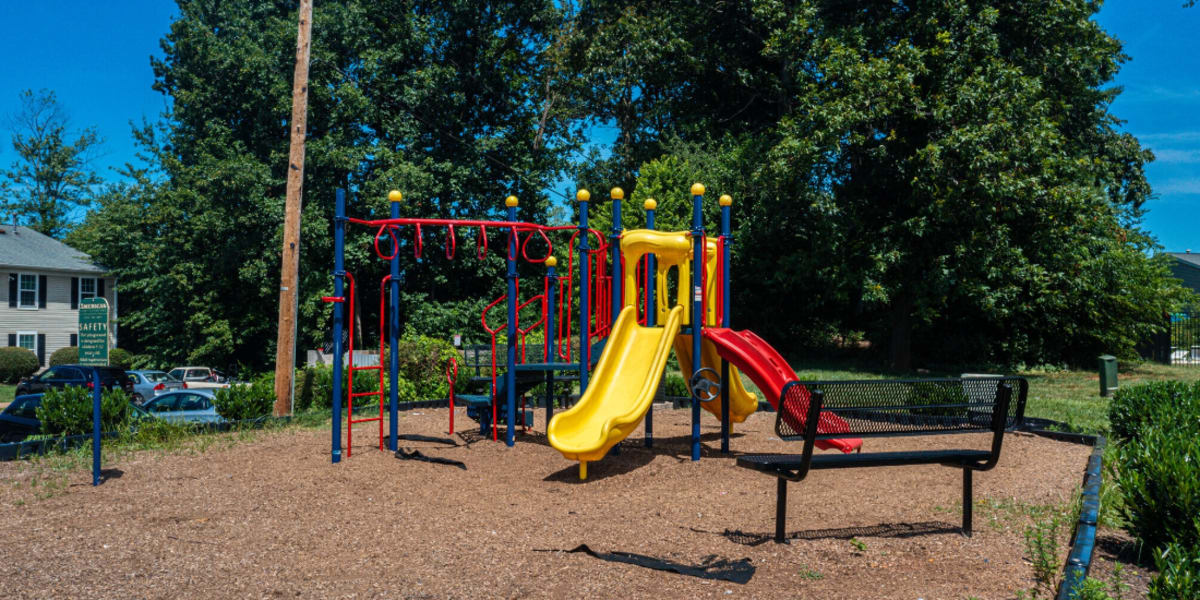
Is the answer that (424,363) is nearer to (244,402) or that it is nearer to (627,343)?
(244,402)

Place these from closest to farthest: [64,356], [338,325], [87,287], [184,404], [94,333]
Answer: [94,333]
[338,325]
[184,404]
[64,356]
[87,287]

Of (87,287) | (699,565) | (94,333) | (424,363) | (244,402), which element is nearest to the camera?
(699,565)

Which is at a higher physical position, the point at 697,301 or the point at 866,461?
the point at 697,301

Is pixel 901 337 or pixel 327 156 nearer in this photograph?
pixel 901 337

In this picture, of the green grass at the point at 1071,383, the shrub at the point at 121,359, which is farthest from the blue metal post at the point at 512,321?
the shrub at the point at 121,359

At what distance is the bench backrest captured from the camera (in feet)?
17.5

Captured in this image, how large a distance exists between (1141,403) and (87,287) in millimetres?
39057

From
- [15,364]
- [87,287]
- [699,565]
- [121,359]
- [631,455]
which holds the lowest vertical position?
[15,364]

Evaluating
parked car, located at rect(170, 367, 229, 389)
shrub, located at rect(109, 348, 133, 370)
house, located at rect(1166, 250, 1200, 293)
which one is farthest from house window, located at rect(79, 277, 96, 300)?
house, located at rect(1166, 250, 1200, 293)

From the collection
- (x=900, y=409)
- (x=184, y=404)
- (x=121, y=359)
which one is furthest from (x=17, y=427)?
(x=121, y=359)

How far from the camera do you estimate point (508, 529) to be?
5758 millimetres

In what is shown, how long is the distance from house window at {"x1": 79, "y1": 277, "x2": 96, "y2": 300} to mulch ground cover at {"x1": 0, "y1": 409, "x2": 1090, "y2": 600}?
31421mm

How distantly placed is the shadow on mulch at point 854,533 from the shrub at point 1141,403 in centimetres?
338

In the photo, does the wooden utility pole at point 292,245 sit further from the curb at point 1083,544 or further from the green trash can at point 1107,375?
the green trash can at point 1107,375
